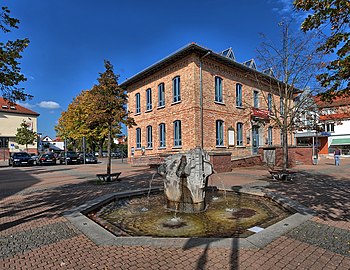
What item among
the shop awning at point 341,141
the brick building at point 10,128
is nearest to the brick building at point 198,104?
the shop awning at point 341,141

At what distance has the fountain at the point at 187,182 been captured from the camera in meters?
6.91

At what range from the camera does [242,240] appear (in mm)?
4168

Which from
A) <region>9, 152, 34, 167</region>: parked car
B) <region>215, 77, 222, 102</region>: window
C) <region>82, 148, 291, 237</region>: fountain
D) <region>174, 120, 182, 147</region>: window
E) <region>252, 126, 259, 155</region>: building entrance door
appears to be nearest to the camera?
<region>82, 148, 291, 237</region>: fountain

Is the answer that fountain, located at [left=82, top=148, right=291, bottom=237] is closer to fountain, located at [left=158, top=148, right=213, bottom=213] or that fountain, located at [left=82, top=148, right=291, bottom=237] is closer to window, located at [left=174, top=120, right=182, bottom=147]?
fountain, located at [left=158, top=148, right=213, bottom=213]

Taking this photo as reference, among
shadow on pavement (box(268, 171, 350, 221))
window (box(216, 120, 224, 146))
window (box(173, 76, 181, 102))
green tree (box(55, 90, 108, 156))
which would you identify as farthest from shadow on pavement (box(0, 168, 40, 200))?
green tree (box(55, 90, 108, 156))

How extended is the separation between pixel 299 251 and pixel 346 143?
4363 cm

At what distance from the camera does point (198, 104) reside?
1952 centimetres

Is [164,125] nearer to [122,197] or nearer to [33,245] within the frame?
[122,197]

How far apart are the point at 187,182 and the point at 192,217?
1044 mm

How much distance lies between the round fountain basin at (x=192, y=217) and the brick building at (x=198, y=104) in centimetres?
1151

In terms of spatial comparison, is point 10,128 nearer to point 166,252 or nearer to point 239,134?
point 239,134

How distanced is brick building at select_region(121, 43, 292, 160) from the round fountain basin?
37.8 feet

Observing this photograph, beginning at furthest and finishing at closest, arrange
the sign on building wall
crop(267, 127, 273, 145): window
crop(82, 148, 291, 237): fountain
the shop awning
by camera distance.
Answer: the shop awning → crop(267, 127, 273, 145): window → the sign on building wall → crop(82, 148, 291, 237): fountain

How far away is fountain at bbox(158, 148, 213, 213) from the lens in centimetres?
691
